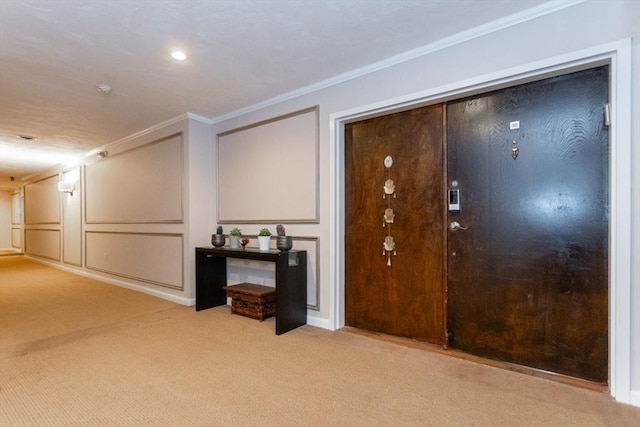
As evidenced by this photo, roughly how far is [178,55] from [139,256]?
131 inches

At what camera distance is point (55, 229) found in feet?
24.2

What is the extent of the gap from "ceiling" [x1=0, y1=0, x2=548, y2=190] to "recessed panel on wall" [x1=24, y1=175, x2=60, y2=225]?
4.26 metres

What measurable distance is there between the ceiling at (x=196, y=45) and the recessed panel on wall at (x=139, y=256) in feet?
5.74

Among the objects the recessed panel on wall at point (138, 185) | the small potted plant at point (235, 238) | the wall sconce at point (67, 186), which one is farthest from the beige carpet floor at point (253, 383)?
the wall sconce at point (67, 186)

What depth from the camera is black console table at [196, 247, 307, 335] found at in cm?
293

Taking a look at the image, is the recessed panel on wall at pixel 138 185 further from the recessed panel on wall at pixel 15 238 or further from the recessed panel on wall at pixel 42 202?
the recessed panel on wall at pixel 15 238

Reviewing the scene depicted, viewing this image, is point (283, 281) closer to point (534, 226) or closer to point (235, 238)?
point (235, 238)

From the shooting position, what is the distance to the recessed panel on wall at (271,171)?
3254 mm

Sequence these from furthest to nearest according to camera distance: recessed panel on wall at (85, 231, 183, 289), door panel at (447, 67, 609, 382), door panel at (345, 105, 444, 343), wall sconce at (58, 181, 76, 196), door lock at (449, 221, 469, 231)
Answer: wall sconce at (58, 181, 76, 196), recessed panel on wall at (85, 231, 183, 289), door panel at (345, 105, 444, 343), door lock at (449, 221, 469, 231), door panel at (447, 67, 609, 382)

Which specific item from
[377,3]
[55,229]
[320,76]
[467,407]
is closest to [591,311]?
[467,407]

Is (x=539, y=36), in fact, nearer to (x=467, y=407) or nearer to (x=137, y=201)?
(x=467, y=407)

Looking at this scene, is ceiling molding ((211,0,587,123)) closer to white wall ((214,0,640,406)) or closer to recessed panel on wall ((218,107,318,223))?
white wall ((214,0,640,406))

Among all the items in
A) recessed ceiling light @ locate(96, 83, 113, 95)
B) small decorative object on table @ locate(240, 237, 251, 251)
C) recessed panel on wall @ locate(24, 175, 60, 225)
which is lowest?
small decorative object on table @ locate(240, 237, 251, 251)

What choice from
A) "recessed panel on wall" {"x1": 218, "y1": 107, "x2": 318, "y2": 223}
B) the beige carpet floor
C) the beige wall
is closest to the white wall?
"recessed panel on wall" {"x1": 218, "y1": 107, "x2": 318, "y2": 223}
